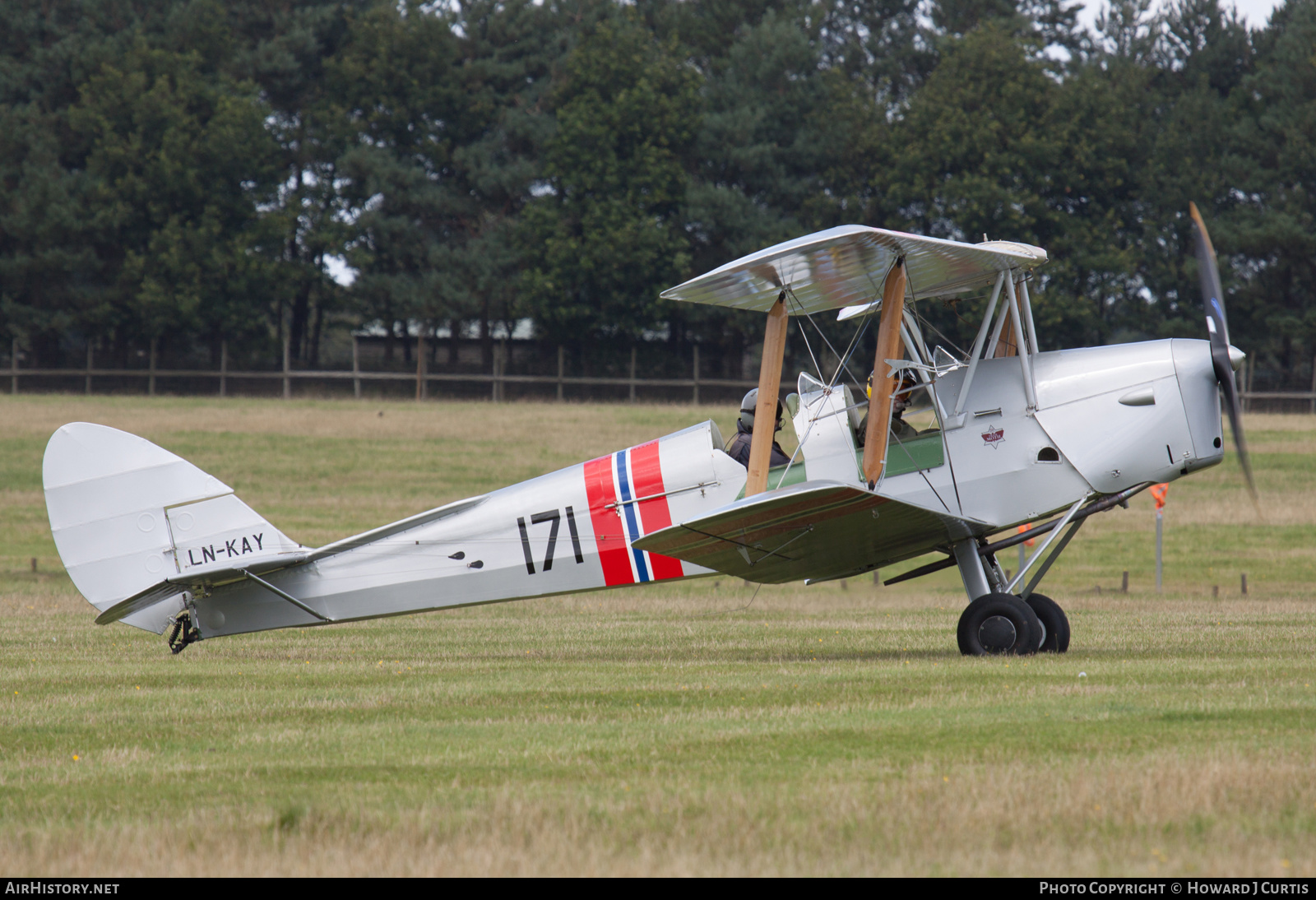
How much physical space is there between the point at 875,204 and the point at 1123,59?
50.0 feet

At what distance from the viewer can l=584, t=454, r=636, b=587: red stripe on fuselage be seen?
11.4 metres

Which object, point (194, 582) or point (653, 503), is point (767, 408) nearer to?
point (653, 503)

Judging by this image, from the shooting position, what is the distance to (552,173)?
55.1m

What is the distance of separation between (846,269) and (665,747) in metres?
5.22

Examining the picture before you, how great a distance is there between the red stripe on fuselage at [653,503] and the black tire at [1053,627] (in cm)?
295

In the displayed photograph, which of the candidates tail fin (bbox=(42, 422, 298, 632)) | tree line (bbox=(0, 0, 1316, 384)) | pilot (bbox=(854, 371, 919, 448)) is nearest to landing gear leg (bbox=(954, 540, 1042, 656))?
pilot (bbox=(854, 371, 919, 448))

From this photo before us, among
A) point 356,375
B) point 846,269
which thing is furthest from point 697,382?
point 846,269

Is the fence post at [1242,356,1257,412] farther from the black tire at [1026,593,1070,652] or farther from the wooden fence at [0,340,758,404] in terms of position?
the black tire at [1026,593,1070,652]

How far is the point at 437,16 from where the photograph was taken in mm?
59781

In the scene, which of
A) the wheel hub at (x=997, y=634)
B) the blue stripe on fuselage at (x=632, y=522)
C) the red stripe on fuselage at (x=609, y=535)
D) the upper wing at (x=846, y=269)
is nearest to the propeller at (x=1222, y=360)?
the upper wing at (x=846, y=269)

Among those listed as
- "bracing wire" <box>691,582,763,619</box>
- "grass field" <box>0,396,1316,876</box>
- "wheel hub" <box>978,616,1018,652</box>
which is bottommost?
"bracing wire" <box>691,582,763,619</box>

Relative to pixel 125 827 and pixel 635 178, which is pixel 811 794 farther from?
pixel 635 178

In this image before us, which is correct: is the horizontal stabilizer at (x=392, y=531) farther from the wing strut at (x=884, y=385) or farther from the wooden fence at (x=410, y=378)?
the wooden fence at (x=410, y=378)

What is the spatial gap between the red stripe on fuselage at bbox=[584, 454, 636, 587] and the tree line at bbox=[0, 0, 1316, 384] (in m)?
38.7
